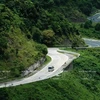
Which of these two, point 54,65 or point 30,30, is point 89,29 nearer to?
point 30,30

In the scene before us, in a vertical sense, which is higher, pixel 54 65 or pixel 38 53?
pixel 38 53

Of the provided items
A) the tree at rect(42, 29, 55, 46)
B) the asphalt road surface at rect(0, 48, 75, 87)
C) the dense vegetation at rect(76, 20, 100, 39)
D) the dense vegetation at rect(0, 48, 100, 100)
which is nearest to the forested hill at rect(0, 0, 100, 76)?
the tree at rect(42, 29, 55, 46)

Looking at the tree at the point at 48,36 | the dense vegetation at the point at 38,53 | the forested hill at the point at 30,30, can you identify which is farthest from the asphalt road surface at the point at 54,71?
the tree at the point at 48,36

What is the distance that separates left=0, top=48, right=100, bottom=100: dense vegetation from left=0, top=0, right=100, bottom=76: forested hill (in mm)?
4593

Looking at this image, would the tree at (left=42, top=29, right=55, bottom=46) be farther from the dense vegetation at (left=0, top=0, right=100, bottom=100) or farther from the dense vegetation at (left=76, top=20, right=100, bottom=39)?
the dense vegetation at (left=76, top=20, right=100, bottom=39)

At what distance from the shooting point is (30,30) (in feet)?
265

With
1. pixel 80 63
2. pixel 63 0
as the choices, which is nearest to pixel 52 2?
pixel 63 0

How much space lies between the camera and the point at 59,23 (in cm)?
9212

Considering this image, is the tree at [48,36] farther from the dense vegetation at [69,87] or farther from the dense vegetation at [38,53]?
the dense vegetation at [69,87]

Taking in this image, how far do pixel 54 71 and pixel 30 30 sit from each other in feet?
58.6

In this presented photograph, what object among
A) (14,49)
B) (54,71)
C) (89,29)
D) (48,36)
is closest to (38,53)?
(54,71)

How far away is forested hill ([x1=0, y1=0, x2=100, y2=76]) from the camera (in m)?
60.3

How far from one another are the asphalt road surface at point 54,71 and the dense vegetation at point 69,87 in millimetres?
1537

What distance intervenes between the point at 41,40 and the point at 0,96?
3477 centimetres
